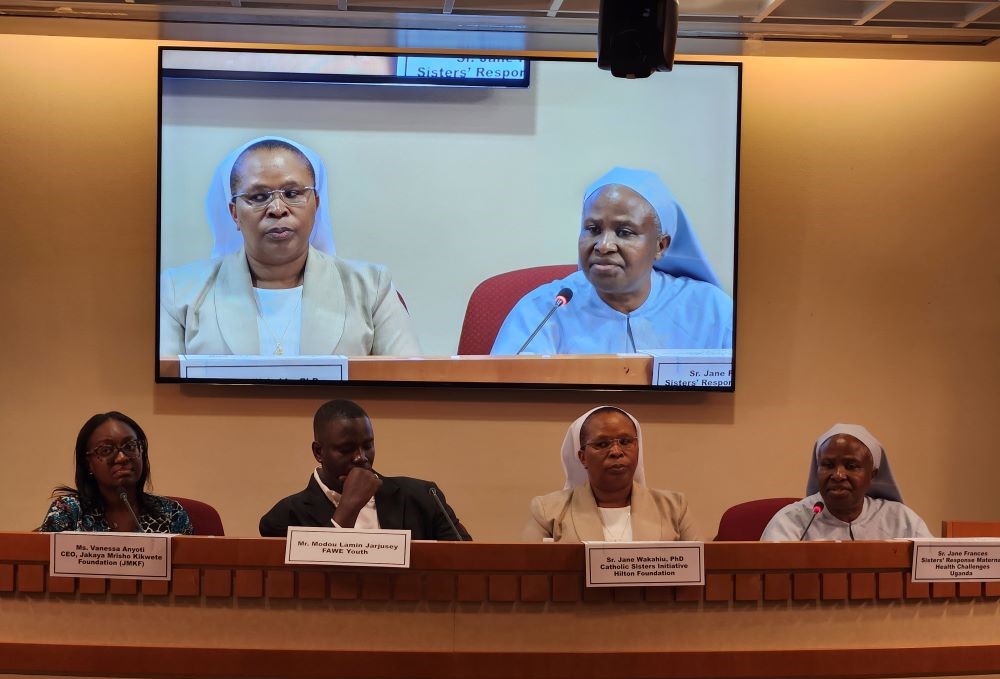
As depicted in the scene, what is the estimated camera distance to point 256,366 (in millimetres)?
4137

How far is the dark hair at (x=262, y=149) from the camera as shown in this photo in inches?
164

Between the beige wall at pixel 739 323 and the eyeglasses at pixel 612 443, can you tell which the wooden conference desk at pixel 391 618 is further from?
the beige wall at pixel 739 323

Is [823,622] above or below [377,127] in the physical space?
below

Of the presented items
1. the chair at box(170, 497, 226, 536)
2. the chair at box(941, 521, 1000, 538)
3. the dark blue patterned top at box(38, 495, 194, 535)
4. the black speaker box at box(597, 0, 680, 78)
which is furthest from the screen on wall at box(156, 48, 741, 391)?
the chair at box(941, 521, 1000, 538)

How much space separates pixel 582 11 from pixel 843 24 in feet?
3.31

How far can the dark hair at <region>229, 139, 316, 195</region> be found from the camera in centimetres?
416

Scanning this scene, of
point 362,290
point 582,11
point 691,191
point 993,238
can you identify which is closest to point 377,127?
point 362,290

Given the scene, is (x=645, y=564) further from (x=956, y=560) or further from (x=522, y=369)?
(x=522, y=369)

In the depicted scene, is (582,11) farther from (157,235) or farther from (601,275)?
(157,235)

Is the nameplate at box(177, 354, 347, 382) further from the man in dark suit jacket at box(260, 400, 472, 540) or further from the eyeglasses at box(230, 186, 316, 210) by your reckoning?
the man in dark suit jacket at box(260, 400, 472, 540)

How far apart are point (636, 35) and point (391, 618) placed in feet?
5.51

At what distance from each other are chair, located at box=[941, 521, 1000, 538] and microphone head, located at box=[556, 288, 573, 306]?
2089 millimetres

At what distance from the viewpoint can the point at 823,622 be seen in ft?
6.66

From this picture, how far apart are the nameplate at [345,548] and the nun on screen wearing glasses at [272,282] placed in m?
2.25
